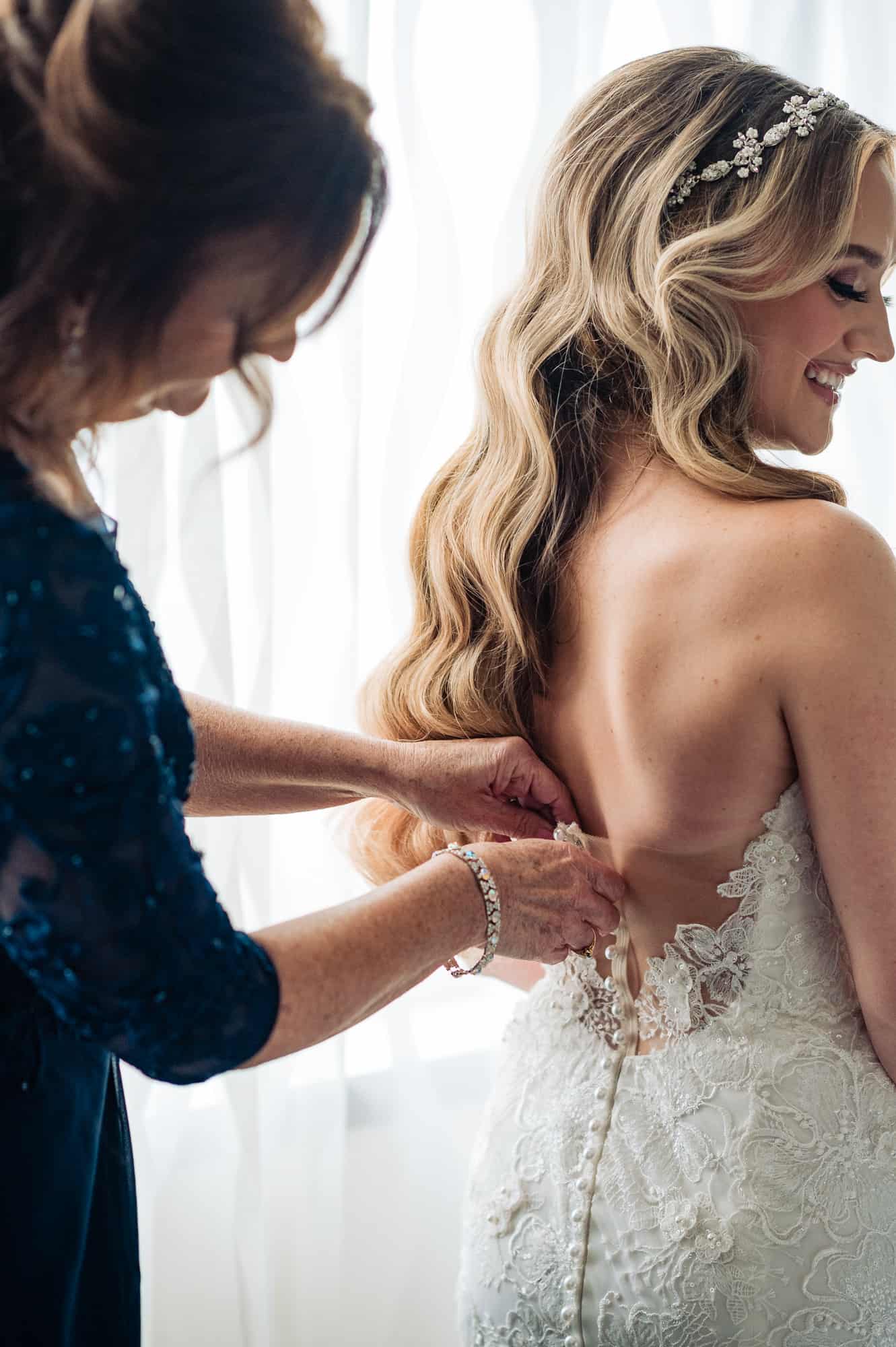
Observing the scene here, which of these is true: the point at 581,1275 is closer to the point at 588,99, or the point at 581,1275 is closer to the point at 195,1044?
the point at 195,1044

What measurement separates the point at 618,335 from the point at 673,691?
0.37 meters

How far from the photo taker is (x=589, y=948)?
1.18 meters

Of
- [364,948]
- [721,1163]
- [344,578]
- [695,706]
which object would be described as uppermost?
[344,578]

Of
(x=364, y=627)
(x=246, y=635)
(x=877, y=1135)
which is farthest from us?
(x=364, y=627)

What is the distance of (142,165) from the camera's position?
0.71m

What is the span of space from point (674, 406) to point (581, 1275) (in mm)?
813

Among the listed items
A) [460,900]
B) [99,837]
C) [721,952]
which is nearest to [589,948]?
[721,952]

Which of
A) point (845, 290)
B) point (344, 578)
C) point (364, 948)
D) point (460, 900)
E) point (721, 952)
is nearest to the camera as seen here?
point (364, 948)

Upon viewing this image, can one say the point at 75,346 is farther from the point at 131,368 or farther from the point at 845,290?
the point at 845,290

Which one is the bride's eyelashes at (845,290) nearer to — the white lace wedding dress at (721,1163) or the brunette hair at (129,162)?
the white lace wedding dress at (721,1163)

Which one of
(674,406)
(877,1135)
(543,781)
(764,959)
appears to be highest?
(674,406)

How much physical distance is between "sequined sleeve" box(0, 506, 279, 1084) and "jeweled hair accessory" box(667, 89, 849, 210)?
72cm

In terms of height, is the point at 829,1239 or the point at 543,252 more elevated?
the point at 543,252

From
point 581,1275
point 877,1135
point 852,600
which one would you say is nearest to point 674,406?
point 852,600
